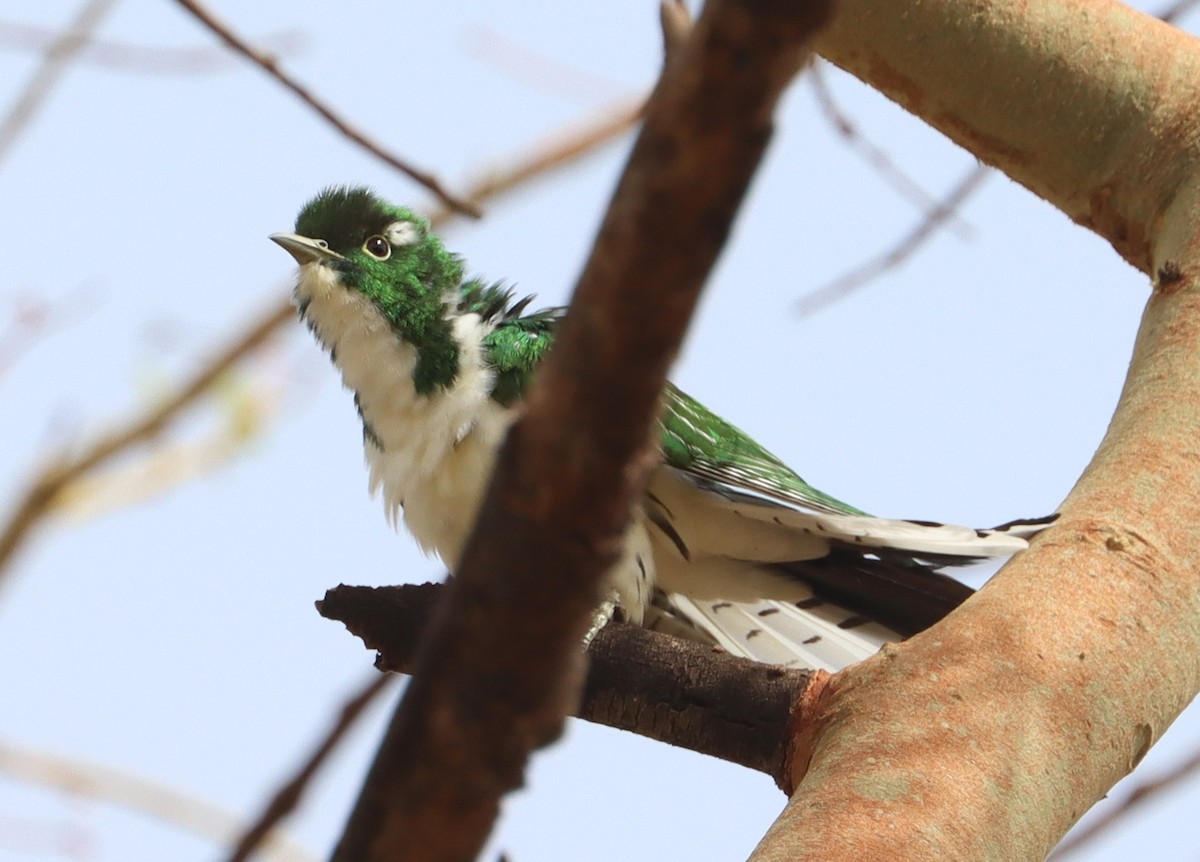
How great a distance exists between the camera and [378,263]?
13.6 feet

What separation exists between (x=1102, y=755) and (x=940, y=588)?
1.07 metres

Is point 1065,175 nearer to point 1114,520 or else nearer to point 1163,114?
point 1163,114

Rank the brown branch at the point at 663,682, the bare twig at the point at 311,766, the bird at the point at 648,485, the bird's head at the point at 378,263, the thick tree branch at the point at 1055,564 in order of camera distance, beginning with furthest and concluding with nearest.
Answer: the bird's head at the point at 378,263, the bird at the point at 648,485, the brown branch at the point at 663,682, the thick tree branch at the point at 1055,564, the bare twig at the point at 311,766

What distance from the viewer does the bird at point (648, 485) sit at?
3.72m

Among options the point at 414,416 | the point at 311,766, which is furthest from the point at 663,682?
the point at 311,766

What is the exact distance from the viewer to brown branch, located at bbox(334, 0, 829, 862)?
1110 millimetres

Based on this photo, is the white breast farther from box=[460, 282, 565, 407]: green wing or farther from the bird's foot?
the bird's foot

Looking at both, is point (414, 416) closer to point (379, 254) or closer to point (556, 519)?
point (379, 254)

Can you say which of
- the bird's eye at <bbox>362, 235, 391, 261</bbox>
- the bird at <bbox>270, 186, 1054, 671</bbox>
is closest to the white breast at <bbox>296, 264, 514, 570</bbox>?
the bird at <bbox>270, 186, 1054, 671</bbox>

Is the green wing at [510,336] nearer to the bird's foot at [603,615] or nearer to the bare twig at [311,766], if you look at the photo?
the bird's foot at [603,615]

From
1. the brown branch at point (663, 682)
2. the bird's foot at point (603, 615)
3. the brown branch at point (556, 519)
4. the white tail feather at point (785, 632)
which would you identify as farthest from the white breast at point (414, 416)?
the brown branch at point (556, 519)

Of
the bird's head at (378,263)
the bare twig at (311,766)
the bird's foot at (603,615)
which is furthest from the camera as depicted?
the bird's head at (378,263)

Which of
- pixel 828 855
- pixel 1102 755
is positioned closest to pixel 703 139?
pixel 828 855

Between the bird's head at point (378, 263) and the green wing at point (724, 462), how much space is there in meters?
0.67
